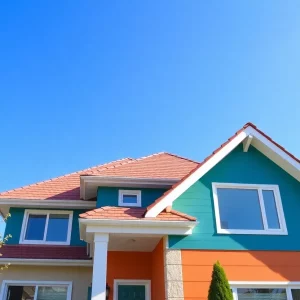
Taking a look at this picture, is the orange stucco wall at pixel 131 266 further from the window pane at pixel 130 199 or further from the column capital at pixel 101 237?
the column capital at pixel 101 237

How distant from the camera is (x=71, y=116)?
43.3 feet

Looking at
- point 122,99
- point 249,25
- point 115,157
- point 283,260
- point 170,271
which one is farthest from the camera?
point 115,157

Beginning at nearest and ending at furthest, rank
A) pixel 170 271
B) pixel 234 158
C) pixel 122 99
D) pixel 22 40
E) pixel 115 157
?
1. pixel 170 271
2. pixel 234 158
3. pixel 22 40
4. pixel 122 99
5. pixel 115 157

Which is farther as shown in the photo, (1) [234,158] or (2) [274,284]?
(1) [234,158]

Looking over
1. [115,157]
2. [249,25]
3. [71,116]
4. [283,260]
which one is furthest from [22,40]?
[283,260]

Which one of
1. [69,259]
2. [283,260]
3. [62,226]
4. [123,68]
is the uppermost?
[123,68]

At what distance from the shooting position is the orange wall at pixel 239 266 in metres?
7.57

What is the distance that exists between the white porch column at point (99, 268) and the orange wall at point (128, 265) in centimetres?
235

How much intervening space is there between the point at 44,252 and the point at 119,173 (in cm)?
390

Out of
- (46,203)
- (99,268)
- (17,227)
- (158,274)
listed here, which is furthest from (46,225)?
(99,268)

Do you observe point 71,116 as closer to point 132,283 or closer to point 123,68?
point 123,68

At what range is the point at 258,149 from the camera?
9.74m

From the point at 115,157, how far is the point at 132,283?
660 centimetres

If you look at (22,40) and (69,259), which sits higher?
(22,40)
